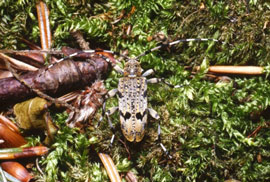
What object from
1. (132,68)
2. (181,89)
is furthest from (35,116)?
(181,89)

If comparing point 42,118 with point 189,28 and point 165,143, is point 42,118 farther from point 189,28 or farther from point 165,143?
point 189,28

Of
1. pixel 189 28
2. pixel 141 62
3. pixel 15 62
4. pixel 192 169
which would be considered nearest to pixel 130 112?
pixel 141 62

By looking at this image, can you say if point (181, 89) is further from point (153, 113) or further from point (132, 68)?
point (132, 68)

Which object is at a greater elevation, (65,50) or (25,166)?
(65,50)

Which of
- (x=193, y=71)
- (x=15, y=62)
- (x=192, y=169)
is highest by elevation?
(x=15, y=62)

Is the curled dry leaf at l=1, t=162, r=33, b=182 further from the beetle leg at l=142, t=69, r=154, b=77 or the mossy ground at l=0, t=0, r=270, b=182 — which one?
the beetle leg at l=142, t=69, r=154, b=77

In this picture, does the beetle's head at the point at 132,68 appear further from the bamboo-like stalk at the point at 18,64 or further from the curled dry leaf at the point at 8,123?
the curled dry leaf at the point at 8,123

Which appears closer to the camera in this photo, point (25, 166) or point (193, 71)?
point (25, 166)
